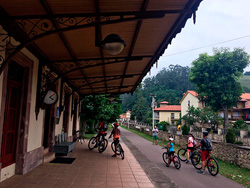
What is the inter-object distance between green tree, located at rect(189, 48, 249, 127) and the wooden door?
31896 millimetres

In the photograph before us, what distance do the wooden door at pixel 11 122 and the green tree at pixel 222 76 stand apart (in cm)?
3190

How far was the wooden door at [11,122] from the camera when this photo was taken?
4453mm

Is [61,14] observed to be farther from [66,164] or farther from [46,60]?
[66,164]

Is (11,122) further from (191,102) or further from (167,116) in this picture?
(167,116)

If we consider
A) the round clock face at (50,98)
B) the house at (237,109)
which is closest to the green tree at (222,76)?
the house at (237,109)

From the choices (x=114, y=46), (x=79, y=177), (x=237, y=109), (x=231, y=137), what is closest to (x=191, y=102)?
(x=237, y=109)

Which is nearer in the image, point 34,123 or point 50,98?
point 34,123

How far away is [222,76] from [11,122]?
109 feet

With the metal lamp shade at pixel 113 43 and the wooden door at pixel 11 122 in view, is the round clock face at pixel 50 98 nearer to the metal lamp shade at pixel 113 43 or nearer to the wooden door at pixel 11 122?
the wooden door at pixel 11 122

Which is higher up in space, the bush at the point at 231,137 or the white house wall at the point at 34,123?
the white house wall at the point at 34,123

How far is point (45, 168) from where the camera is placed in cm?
560

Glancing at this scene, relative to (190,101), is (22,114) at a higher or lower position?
lower

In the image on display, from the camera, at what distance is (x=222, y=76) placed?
31.3 m

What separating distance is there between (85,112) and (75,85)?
5581 mm
